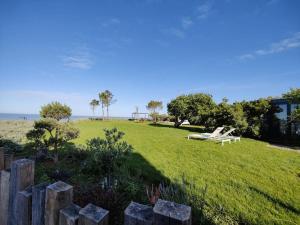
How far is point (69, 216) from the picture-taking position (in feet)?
3.78

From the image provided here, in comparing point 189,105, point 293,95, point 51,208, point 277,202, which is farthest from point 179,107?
point 51,208

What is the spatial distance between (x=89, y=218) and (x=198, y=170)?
17.4 feet

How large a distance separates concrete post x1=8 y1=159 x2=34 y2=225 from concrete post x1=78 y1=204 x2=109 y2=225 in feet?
2.33

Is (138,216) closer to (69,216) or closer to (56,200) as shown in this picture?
(69,216)

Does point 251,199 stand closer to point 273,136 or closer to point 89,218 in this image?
point 89,218

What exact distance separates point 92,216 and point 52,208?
1.24ft

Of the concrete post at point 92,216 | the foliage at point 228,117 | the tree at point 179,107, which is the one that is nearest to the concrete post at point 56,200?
the concrete post at point 92,216

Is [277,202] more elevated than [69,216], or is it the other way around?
[69,216]

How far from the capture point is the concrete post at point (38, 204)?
130cm

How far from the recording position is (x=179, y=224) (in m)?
0.81

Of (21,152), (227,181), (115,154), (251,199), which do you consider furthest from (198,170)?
(21,152)

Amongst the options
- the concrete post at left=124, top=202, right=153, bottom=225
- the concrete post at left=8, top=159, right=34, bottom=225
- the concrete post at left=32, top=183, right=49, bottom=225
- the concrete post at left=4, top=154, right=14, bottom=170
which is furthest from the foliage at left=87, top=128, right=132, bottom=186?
the concrete post at left=124, top=202, right=153, bottom=225

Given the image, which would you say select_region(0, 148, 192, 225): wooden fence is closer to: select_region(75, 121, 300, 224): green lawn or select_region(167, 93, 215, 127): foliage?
select_region(75, 121, 300, 224): green lawn

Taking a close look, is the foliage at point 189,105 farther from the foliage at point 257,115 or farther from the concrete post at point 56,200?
the concrete post at point 56,200
